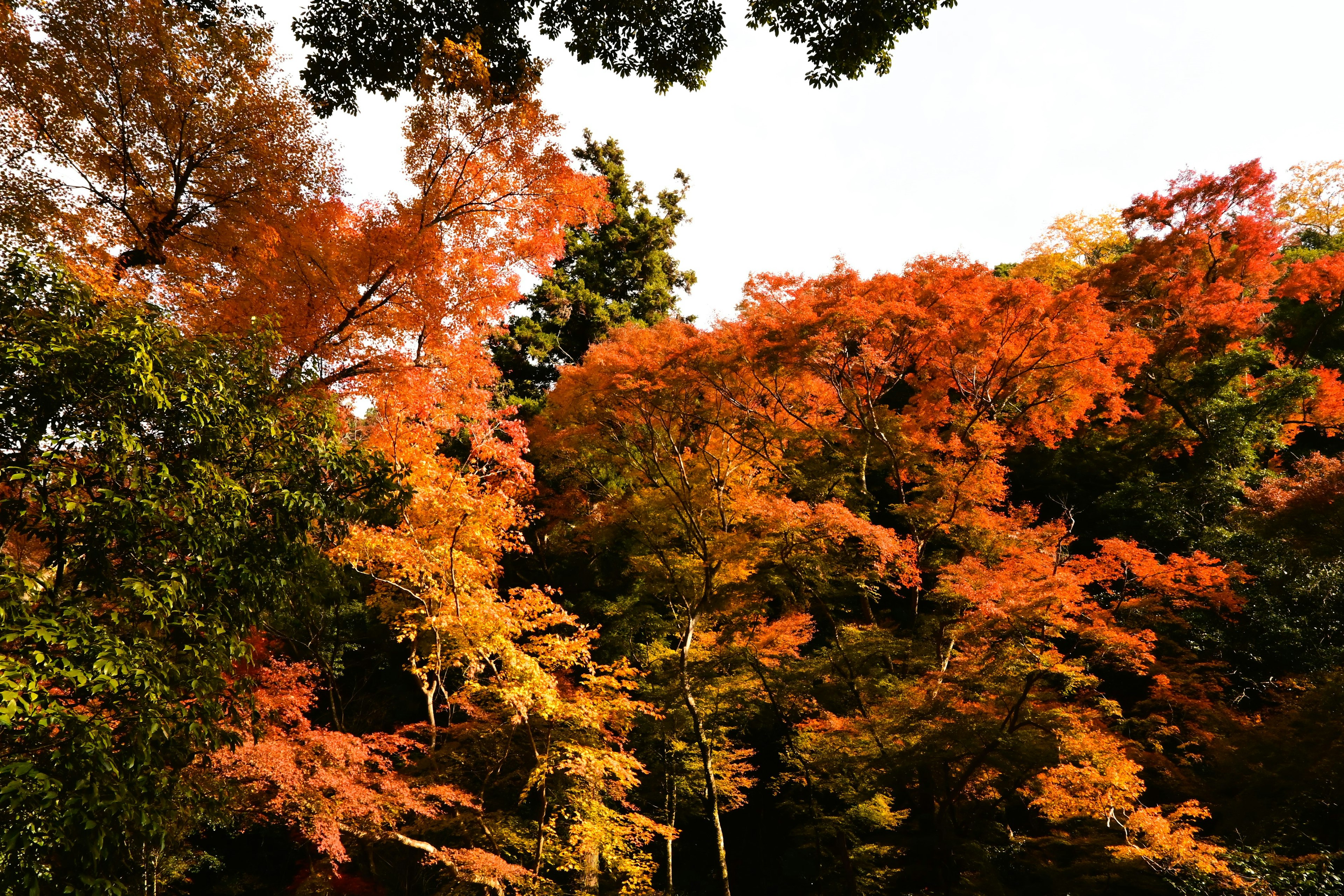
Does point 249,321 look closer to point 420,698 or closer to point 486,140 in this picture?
point 486,140

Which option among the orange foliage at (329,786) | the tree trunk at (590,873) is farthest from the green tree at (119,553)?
the tree trunk at (590,873)

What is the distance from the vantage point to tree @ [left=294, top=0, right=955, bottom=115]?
5.54 m

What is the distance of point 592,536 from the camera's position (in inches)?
569

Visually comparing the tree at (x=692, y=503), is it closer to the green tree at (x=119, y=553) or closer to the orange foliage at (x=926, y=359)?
the orange foliage at (x=926, y=359)

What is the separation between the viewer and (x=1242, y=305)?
13469 millimetres

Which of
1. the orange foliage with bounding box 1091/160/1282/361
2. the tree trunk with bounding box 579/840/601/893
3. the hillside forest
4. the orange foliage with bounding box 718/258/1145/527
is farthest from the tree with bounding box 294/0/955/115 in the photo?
the orange foliage with bounding box 1091/160/1282/361

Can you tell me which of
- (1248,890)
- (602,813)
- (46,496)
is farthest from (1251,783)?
(46,496)

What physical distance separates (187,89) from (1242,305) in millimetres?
18030

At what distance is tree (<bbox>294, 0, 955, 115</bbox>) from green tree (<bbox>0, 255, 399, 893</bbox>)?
302 centimetres

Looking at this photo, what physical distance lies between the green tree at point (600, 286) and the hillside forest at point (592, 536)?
1914 millimetres

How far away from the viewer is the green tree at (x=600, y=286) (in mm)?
17453

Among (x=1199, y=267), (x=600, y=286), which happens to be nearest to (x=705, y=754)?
(x=600, y=286)

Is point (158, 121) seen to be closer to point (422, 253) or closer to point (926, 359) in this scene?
point (422, 253)

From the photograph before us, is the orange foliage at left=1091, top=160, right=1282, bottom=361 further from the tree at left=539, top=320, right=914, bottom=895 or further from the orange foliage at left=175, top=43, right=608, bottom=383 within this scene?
the orange foliage at left=175, top=43, right=608, bottom=383
